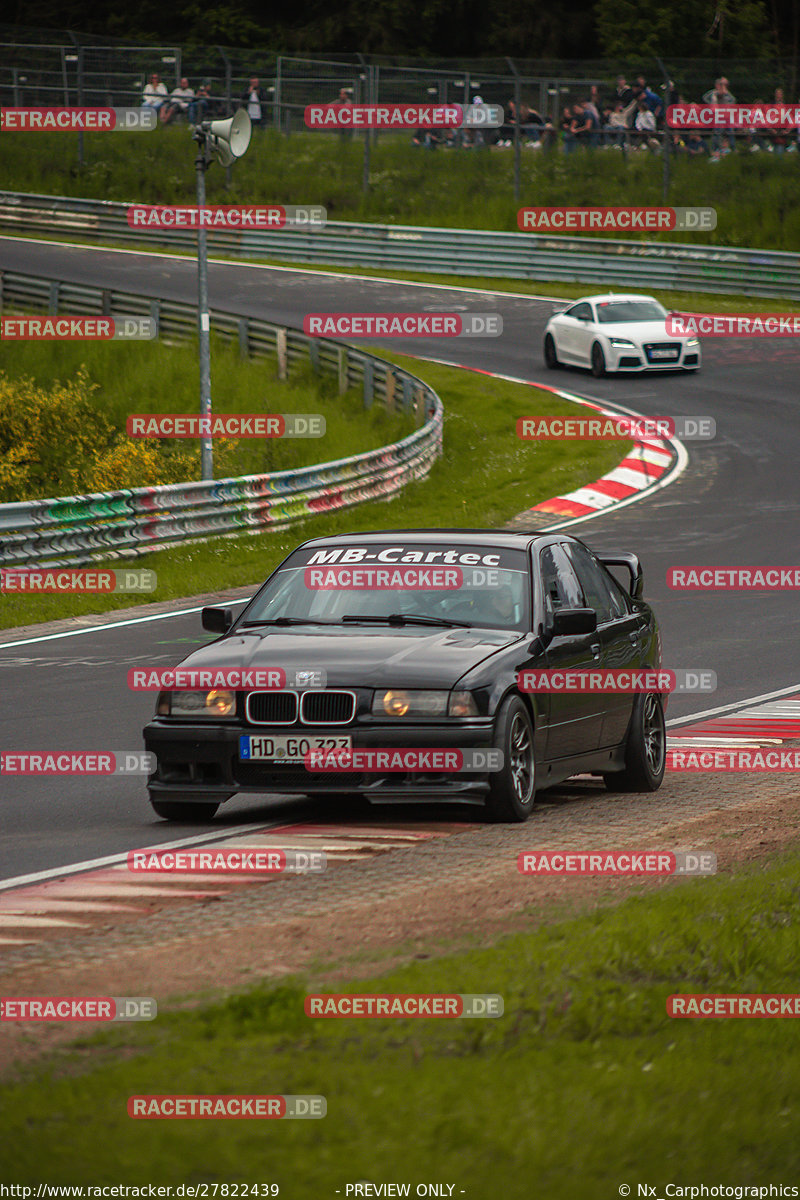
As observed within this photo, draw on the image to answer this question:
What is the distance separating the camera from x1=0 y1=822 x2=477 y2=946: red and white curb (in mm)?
6812

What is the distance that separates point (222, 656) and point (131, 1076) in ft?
14.2

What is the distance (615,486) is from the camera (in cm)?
2716

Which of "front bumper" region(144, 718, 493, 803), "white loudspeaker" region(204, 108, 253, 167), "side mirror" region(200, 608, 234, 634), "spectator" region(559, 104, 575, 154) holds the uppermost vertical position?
"spectator" region(559, 104, 575, 154)

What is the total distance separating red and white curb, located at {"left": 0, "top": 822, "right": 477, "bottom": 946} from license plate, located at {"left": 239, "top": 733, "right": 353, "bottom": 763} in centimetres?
37

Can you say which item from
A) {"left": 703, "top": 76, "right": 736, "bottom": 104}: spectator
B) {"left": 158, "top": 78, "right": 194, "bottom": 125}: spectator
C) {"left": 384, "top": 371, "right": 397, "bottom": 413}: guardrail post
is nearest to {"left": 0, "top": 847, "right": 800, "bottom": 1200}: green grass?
{"left": 384, "top": 371, "right": 397, "bottom": 413}: guardrail post

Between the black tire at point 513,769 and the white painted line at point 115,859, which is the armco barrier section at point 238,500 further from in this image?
the black tire at point 513,769

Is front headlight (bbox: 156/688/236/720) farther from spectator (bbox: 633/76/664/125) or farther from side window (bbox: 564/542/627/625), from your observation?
spectator (bbox: 633/76/664/125)

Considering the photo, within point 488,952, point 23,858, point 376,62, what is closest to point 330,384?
point 376,62

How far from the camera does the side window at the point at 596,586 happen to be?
1035 cm

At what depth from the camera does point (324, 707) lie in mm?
8531

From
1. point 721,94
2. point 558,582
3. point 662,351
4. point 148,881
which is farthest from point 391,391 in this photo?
point 148,881

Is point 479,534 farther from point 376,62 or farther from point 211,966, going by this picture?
point 376,62

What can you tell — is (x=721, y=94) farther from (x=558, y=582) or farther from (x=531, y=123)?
(x=558, y=582)

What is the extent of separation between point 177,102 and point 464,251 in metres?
9.28
